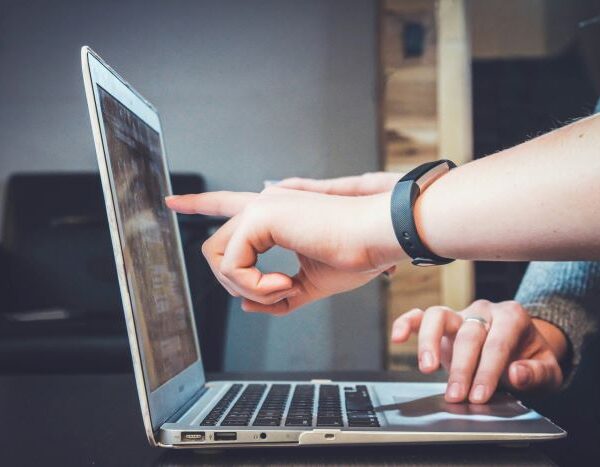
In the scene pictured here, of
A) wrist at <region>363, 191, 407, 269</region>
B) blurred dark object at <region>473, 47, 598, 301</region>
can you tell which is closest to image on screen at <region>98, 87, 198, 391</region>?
wrist at <region>363, 191, 407, 269</region>

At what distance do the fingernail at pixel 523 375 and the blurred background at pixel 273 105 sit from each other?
6.09 ft

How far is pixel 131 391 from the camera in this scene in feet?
2.67

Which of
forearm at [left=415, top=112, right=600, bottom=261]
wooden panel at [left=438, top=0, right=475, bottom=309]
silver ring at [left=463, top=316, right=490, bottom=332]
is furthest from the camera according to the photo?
wooden panel at [left=438, top=0, right=475, bottom=309]

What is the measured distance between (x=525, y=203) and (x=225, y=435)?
31 centimetres

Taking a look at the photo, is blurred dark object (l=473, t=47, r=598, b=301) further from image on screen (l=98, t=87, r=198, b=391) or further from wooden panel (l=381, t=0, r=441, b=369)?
image on screen (l=98, t=87, r=198, b=391)

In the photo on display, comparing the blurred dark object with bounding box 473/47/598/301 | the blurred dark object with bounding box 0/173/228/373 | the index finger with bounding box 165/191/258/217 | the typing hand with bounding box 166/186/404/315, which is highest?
the blurred dark object with bounding box 473/47/598/301

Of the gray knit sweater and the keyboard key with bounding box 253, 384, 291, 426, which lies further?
the gray knit sweater

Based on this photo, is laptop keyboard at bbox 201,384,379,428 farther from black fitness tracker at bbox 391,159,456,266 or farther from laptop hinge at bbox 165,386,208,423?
black fitness tracker at bbox 391,159,456,266

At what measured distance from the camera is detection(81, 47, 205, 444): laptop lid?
0.56 metres

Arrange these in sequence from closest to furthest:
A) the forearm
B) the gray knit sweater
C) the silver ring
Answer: the forearm → the silver ring → the gray knit sweater

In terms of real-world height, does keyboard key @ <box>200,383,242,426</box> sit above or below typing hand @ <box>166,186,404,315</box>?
below

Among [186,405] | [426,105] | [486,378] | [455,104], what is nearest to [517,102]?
[455,104]

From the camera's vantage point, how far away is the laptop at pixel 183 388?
508 mm

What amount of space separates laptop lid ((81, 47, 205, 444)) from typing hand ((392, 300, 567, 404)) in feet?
0.85
